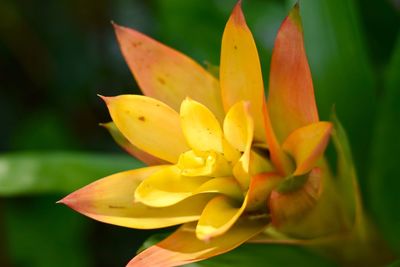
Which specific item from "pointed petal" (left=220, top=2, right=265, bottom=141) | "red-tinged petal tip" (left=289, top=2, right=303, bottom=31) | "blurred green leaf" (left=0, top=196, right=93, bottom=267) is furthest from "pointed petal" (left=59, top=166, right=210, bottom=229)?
"blurred green leaf" (left=0, top=196, right=93, bottom=267)

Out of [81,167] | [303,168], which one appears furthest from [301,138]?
[81,167]

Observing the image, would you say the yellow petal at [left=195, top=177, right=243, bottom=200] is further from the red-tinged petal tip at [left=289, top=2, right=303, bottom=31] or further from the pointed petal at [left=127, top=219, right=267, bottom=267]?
the red-tinged petal tip at [left=289, top=2, right=303, bottom=31]

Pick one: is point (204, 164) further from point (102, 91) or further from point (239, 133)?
point (102, 91)

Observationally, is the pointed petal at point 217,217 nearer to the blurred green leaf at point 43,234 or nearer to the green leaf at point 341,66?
the green leaf at point 341,66

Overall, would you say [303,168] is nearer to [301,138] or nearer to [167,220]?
[301,138]

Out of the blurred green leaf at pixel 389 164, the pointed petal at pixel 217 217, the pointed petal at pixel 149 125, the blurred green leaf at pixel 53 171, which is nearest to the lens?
the pointed petal at pixel 217 217

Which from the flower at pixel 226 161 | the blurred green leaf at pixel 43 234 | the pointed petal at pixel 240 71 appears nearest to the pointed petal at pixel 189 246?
the flower at pixel 226 161

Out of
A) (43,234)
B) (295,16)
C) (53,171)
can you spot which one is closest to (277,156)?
(295,16)
